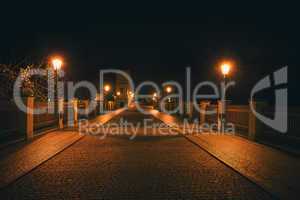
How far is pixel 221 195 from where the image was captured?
22.6 ft

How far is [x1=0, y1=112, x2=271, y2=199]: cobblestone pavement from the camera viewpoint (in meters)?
6.93

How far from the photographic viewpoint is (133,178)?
27.6 feet

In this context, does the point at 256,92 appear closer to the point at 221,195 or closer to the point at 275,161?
the point at 275,161

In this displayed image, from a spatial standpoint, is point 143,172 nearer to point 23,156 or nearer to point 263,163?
point 263,163

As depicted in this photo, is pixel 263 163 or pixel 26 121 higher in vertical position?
pixel 26 121

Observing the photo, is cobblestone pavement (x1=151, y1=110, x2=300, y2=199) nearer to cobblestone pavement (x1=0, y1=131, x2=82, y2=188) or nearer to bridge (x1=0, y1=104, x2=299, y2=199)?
bridge (x1=0, y1=104, x2=299, y2=199)

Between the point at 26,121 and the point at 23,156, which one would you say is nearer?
the point at 23,156

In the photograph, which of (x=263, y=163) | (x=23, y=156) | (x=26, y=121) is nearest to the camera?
(x=263, y=163)

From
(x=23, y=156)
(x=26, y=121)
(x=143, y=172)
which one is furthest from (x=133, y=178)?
(x=26, y=121)

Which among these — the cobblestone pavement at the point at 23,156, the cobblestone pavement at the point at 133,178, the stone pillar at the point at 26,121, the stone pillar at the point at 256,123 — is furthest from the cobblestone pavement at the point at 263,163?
the stone pillar at the point at 26,121

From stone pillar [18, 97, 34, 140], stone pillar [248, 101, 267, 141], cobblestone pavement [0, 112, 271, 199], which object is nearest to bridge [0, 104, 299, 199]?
cobblestone pavement [0, 112, 271, 199]

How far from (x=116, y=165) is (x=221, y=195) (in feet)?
13.2

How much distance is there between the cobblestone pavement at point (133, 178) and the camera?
6.93m

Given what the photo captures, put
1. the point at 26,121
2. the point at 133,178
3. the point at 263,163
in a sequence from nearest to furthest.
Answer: the point at 133,178 → the point at 263,163 → the point at 26,121
